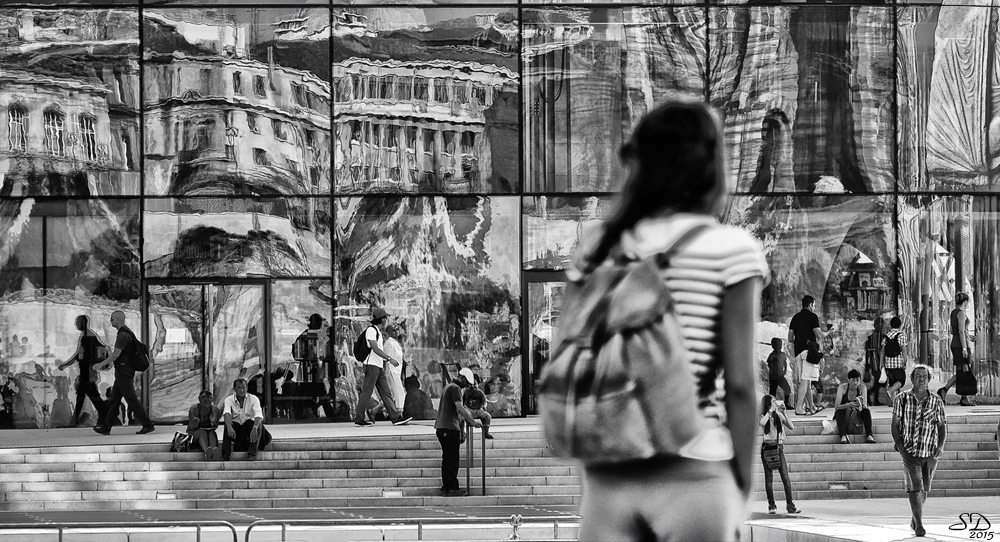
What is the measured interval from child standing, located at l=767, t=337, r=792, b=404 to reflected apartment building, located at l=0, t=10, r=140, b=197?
409 inches

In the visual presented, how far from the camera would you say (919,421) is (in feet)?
43.9

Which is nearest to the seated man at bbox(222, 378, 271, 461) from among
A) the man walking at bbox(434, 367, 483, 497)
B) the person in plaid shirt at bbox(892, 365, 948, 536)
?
the man walking at bbox(434, 367, 483, 497)

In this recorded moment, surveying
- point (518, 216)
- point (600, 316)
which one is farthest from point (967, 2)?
point (600, 316)

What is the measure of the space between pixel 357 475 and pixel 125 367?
463 cm

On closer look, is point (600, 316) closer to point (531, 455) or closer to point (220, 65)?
point (531, 455)

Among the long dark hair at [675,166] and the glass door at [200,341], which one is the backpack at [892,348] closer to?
the glass door at [200,341]

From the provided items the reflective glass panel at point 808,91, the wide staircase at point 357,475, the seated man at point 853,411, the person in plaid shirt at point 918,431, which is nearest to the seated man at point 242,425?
the wide staircase at point 357,475

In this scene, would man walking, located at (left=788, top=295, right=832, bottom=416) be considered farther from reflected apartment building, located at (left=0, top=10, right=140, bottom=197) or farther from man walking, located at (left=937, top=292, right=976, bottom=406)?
reflected apartment building, located at (left=0, top=10, right=140, bottom=197)

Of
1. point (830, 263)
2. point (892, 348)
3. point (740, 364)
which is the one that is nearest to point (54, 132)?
point (830, 263)

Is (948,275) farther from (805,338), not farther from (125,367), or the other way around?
(125,367)

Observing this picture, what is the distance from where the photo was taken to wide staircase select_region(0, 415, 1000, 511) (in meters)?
18.3

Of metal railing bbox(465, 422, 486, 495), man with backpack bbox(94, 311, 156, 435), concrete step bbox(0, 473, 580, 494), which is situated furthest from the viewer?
man with backpack bbox(94, 311, 156, 435)

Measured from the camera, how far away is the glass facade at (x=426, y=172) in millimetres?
24344

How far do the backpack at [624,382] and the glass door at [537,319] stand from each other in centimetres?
2207
